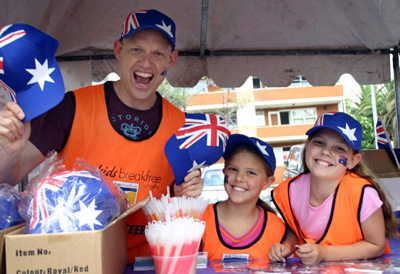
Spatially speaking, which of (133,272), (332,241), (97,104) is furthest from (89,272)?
(332,241)

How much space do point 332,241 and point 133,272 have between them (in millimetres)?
996

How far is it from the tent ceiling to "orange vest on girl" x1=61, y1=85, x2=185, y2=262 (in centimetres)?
154

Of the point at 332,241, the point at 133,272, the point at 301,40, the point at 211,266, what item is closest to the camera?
the point at 133,272

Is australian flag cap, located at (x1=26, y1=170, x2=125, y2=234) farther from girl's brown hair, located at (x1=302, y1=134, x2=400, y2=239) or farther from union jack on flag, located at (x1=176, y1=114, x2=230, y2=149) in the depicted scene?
girl's brown hair, located at (x1=302, y1=134, x2=400, y2=239)

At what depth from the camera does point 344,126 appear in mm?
1960

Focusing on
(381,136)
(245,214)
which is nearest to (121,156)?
(245,214)

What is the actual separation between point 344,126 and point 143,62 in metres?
1.08

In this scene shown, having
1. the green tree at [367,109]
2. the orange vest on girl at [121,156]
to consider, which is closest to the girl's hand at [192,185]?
the orange vest on girl at [121,156]

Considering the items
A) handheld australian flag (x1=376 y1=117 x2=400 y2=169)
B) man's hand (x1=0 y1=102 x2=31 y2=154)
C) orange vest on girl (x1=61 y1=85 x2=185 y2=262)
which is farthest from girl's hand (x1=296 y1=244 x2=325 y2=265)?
handheld australian flag (x1=376 y1=117 x2=400 y2=169)

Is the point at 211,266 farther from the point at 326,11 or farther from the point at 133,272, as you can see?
the point at 326,11

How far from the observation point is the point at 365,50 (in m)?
4.12

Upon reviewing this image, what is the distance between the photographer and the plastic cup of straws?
1.11m

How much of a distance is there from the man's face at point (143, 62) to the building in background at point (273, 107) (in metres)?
20.3

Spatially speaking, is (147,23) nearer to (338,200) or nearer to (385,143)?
(338,200)
